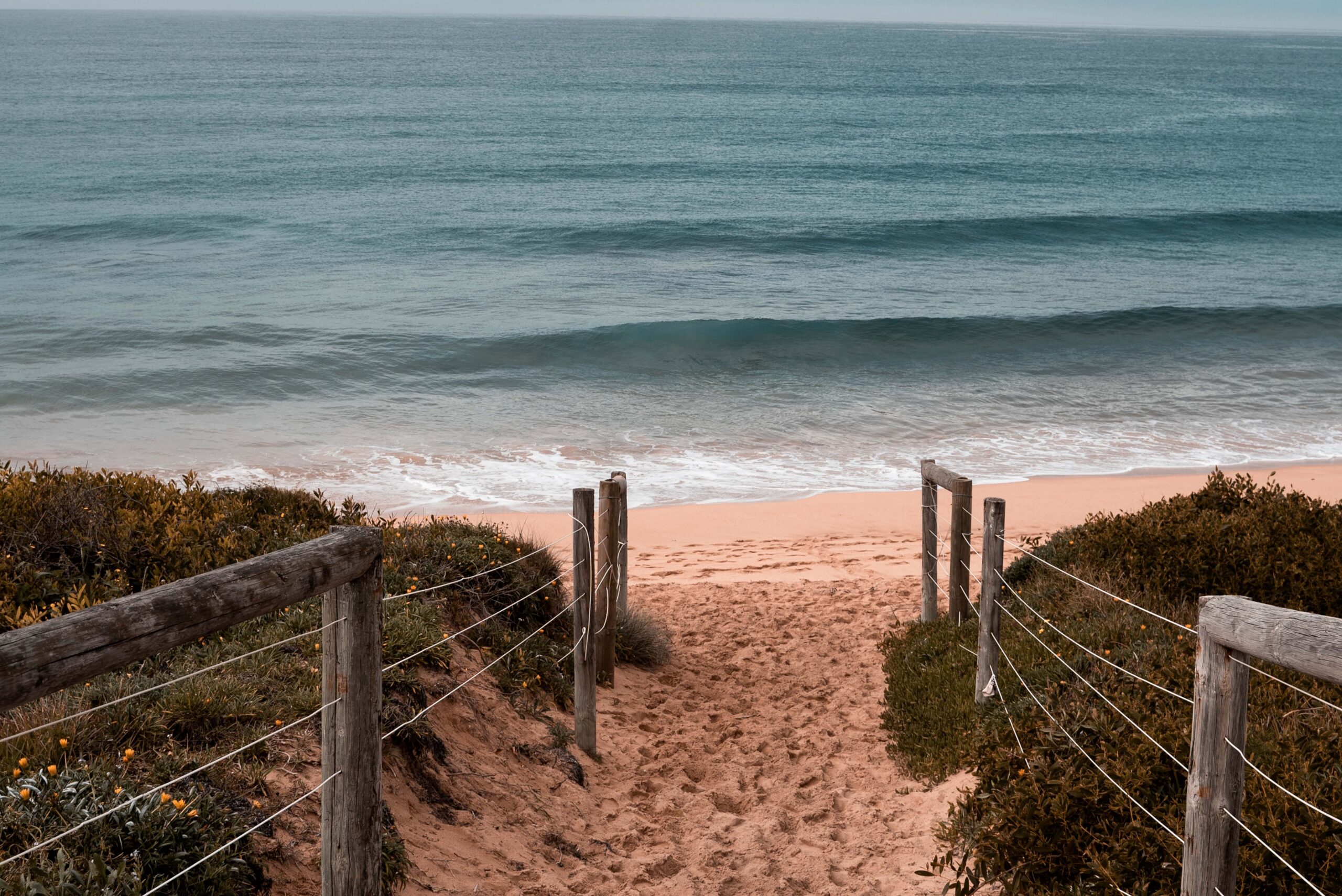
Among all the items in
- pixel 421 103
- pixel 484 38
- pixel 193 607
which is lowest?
pixel 193 607

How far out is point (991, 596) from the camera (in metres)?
6.02

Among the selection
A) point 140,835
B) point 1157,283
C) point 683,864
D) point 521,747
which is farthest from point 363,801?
point 1157,283

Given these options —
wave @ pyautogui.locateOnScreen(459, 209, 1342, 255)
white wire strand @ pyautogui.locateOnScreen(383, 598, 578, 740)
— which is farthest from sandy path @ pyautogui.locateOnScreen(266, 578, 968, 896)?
wave @ pyautogui.locateOnScreen(459, 209, 1342, 255)

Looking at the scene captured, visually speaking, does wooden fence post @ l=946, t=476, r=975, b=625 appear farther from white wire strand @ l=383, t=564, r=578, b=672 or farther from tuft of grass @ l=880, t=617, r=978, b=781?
white wire strand @ l=383, t=564, r=578, b=672

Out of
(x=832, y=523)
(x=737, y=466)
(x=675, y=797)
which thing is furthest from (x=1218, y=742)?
(x=737, y=466)

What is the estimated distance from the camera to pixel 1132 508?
13000 millimetres

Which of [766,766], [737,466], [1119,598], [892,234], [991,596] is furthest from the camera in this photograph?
[892,234]

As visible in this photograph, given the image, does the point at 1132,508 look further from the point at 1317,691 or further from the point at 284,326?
the point at 284,326

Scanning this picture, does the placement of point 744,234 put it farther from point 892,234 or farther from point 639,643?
point 639,643

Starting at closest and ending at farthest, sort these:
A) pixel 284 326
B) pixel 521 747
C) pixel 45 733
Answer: pixel 45 733 < pixel 521 747 < pixel 284 326

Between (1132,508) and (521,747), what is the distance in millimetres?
9936

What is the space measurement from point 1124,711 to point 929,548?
380 cm

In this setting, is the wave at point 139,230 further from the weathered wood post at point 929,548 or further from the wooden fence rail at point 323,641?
the wooden fence rail at point 323,641

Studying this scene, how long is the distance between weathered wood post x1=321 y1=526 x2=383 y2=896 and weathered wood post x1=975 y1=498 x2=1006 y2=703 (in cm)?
390
